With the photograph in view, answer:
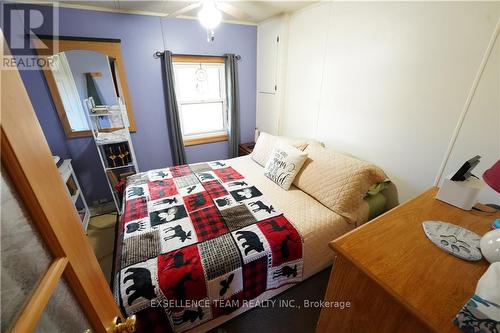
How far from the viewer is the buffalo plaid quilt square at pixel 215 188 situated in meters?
1.92

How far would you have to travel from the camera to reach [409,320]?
685 millimetres

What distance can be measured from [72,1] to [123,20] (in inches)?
17.6

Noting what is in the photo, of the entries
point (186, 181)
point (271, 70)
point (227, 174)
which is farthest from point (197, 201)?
point (271, 70)

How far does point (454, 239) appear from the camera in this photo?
907 mm

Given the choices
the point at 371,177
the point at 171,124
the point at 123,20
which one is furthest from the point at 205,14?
the point at 371,177

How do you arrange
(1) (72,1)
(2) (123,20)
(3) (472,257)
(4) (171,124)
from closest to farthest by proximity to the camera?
1. (3) (472,257)
2. (1) (72,1)
3. (2) (123,20)
4. (4) (171,124)

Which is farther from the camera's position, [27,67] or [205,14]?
[27,67]

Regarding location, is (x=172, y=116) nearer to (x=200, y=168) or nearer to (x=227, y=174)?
(x=200, y=168)

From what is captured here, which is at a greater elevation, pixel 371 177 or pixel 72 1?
pixel 72 1

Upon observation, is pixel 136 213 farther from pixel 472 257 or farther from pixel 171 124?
pixel 472 257

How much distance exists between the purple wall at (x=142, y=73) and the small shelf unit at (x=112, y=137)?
0.60ft

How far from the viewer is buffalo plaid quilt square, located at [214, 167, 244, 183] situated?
2.20 meters

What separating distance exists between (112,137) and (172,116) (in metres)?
0.76

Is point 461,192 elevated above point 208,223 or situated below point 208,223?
above
